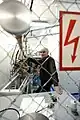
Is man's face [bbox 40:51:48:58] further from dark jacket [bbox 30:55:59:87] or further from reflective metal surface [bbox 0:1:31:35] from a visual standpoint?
reflective metal surface [bbox 0:1:31:35]

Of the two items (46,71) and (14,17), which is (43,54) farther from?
(14,17)

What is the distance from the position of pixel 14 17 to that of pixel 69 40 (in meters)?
0.27

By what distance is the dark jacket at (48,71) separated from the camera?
0.61m

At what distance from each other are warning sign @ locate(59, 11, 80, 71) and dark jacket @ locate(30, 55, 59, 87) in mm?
34

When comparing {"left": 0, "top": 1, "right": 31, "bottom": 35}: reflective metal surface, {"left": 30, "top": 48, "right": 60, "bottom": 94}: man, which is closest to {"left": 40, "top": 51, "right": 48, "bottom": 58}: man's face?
{"left": 30, "top": 48, "right": 60, "bottom": 94}: man

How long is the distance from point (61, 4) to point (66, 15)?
45mm

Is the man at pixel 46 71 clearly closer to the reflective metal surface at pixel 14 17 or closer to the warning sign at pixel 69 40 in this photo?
the warning sign at pixel 69 40

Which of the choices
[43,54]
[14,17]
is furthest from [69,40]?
[14,17]

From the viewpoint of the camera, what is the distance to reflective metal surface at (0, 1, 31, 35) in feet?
1.41

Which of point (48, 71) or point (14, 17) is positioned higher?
point (14, 17)

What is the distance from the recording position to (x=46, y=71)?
615 millimetres

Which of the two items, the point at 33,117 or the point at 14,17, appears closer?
the point at 14,17

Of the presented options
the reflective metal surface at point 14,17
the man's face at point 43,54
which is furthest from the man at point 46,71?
the reflective metal surface at point 14,17

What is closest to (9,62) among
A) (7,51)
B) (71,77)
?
(7,51)
